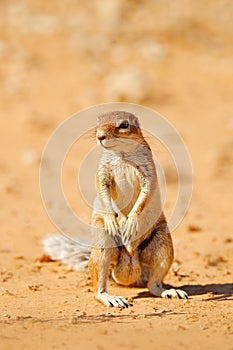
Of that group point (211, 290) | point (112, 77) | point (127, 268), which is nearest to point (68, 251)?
point (127, 268)

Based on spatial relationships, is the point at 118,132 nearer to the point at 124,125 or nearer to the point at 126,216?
the point at 124,125

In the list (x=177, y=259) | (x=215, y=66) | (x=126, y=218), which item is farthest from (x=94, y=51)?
(x=126, y=218)

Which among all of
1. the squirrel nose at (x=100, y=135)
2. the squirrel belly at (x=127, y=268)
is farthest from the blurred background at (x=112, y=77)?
the squirrel nose at (x=100, y=135)

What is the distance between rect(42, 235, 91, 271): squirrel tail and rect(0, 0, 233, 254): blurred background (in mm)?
975

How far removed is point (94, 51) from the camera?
52.4 feet

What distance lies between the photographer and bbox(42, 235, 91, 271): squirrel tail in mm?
6855

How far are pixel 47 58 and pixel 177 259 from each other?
30.1ft

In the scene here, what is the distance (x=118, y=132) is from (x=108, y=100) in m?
8.16

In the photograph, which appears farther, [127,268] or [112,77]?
[112,77]

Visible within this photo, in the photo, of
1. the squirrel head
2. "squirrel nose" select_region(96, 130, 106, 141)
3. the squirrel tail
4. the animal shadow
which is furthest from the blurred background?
"squirrel nose" select_region(96, 130, 106, 141)

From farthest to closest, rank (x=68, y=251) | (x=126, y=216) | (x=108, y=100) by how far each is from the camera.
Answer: (x=108, y=100), (x=68, y=251), (x=126, y=216)

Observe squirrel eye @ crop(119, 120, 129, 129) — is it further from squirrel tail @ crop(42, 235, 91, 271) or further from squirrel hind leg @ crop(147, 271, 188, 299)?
squirrel tail @ crop(42, 235, 91, 271)

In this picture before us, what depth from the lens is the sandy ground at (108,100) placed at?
189 inches

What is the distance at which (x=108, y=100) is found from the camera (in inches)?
541
